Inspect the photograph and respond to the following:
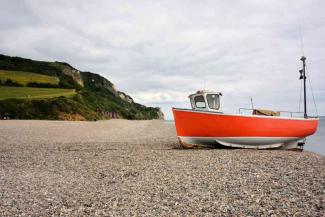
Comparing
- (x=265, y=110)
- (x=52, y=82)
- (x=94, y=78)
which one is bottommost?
(x=265, y=110)

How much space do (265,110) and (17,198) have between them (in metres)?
16.8

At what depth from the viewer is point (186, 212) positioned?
7000 millimetres

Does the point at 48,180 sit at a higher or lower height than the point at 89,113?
lower

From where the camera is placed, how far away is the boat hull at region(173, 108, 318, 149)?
62.2 feet

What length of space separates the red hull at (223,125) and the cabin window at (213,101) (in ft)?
5.27

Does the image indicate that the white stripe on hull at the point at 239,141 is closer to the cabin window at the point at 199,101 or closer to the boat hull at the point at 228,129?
the boat hull at the point at 228,129

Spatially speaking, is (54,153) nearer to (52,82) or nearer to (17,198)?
(17,198)

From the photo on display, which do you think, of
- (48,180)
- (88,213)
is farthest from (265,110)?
(88,213)

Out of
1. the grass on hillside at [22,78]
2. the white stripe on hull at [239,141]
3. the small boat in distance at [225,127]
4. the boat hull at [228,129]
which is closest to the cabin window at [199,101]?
the small boat in distance at [225,127]

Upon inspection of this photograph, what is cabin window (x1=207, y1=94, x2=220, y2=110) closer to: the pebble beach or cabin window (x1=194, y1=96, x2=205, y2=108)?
cabin window (x1=194, y1=96, x2=205, y2=108)

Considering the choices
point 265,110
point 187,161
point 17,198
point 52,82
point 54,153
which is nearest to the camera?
point 17,198

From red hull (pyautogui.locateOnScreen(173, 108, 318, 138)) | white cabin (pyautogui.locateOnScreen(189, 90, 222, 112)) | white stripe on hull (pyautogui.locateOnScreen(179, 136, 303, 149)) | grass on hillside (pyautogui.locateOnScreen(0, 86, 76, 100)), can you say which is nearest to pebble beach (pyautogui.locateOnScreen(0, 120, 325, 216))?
red hull (pyautogui.locateOnScreen(173, 108, 318, 138))

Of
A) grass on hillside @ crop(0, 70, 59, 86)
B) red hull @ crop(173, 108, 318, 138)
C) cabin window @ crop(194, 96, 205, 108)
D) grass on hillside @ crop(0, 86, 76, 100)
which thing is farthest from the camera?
grass on hillside @ crop(0, 70, 59, 86)

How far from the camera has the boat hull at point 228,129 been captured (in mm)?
18953
